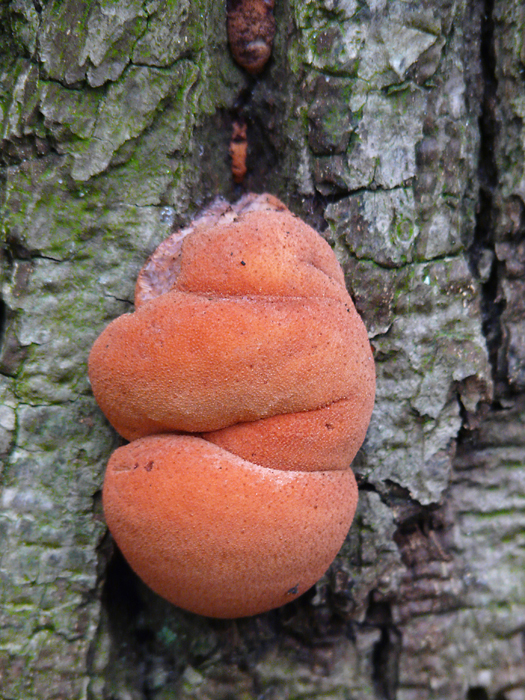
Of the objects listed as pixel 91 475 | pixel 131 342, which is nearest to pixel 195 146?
pixel 131 342

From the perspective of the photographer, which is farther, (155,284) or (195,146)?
(195,146)

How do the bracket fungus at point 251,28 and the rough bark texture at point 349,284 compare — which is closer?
the rough bark texture at point 349,284

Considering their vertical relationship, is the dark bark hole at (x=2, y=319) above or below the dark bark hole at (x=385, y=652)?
above

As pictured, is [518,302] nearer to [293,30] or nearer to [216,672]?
[293,30]

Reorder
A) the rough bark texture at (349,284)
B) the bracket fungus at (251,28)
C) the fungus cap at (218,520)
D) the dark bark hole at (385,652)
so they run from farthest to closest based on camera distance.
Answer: the dark bark hole at (385,652), the bracket fungus at (251,28), the rough bark texture at (349,284), the fungus cap at (218,520)

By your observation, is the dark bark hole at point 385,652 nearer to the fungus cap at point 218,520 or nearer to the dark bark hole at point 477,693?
Answer: the dark bark hole at point 477,693

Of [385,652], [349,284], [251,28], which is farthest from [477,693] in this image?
[251,28]

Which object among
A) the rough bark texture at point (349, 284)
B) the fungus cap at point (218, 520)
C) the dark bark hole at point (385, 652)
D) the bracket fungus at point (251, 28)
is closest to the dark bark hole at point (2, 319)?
the rough bark texture at point (349, 284)
